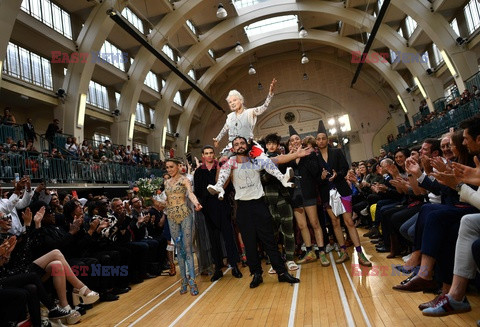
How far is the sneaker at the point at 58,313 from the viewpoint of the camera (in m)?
4.33

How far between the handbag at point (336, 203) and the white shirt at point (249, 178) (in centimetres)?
125

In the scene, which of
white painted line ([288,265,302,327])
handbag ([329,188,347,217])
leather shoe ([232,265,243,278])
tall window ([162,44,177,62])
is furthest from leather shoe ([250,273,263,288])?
tall window ([162,44,177,62])

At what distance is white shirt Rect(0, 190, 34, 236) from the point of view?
18.2ft

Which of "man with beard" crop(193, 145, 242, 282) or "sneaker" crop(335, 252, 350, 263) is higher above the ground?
"man with beard" crop(193, 145, 242, 282)

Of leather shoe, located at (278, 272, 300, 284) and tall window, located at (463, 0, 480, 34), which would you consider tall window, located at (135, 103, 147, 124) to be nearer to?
tall window, located at (463, 0, 480, 34)

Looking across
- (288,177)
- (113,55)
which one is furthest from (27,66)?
(288,177)

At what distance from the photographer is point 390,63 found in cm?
2458

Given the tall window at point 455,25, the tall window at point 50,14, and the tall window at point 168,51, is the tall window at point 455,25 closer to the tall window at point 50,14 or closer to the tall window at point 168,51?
the tall window at point 168,51

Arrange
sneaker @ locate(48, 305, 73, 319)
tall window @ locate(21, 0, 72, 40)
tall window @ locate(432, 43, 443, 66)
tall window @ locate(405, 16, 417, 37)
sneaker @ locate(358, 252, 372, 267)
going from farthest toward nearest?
1. tall window @ locate(405, 16, 417, 37)
2. tall window @ locate(432, 43, 443, 66)
3. tall window @ locate(21, 0, 72, 40)
4. sneaker @ locate(358, 252, 372, 267)
5. sneaker @ locate(48, 305, 73, 319)

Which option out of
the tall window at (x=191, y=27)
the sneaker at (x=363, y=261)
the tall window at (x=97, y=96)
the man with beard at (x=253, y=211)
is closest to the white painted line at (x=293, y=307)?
the man with beard at (x=253, y=211)

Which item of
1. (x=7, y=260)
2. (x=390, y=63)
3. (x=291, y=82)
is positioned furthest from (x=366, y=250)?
(x=291, y=82)

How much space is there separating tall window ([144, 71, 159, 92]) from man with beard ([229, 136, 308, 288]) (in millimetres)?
20047

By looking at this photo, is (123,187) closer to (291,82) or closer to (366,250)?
(366,250)

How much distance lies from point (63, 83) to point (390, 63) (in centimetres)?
1965
